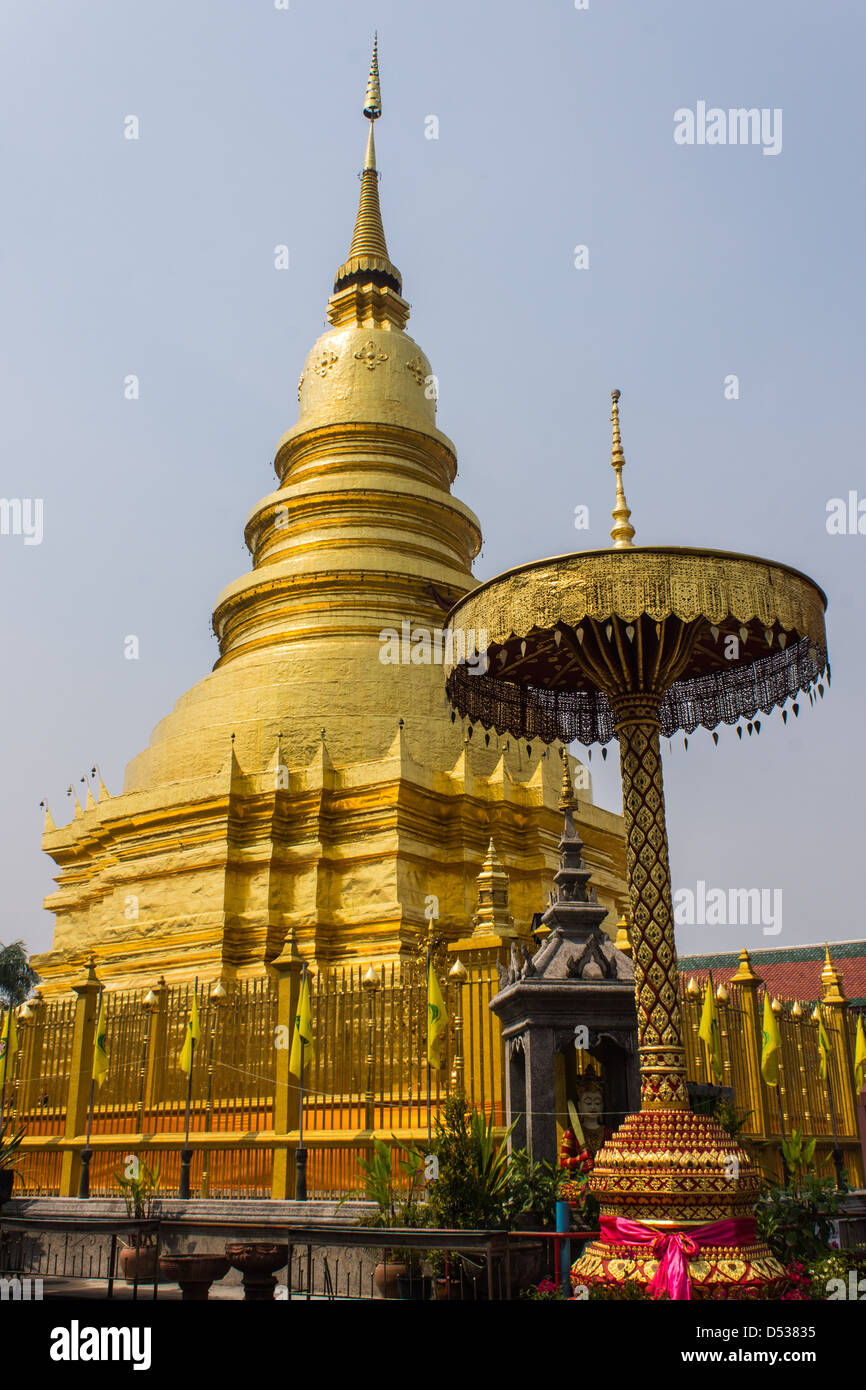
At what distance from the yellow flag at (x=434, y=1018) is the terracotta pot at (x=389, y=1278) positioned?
8.27ft

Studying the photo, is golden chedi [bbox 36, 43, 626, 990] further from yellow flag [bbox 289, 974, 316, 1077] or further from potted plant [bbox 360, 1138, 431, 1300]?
potted plant [bbox 360, 1138, 431, 1300]

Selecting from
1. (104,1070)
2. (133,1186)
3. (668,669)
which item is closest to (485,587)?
(668,669)

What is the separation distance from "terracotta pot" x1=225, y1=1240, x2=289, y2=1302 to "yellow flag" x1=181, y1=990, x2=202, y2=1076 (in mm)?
4354

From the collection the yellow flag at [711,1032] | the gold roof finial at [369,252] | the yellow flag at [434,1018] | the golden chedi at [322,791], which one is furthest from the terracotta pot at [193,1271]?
the gold roof finial at [369,252]

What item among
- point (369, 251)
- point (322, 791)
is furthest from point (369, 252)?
point (322, 791)

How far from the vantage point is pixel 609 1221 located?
7.12 metres

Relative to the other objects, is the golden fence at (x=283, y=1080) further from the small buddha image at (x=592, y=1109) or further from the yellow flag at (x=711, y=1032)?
the small buddha image at (x=592, y=1109)

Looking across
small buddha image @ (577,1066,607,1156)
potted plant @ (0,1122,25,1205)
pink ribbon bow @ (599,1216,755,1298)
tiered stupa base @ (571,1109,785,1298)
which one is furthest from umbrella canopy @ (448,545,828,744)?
potted plant @ (0,1122,25,1205)

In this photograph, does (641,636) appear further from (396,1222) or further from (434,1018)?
(434,1018)

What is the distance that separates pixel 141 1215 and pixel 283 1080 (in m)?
1.95

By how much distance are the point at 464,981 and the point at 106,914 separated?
10740mm

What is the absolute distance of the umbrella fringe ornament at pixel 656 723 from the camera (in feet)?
22.5

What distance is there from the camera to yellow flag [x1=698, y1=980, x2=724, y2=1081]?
12625 millimetres
